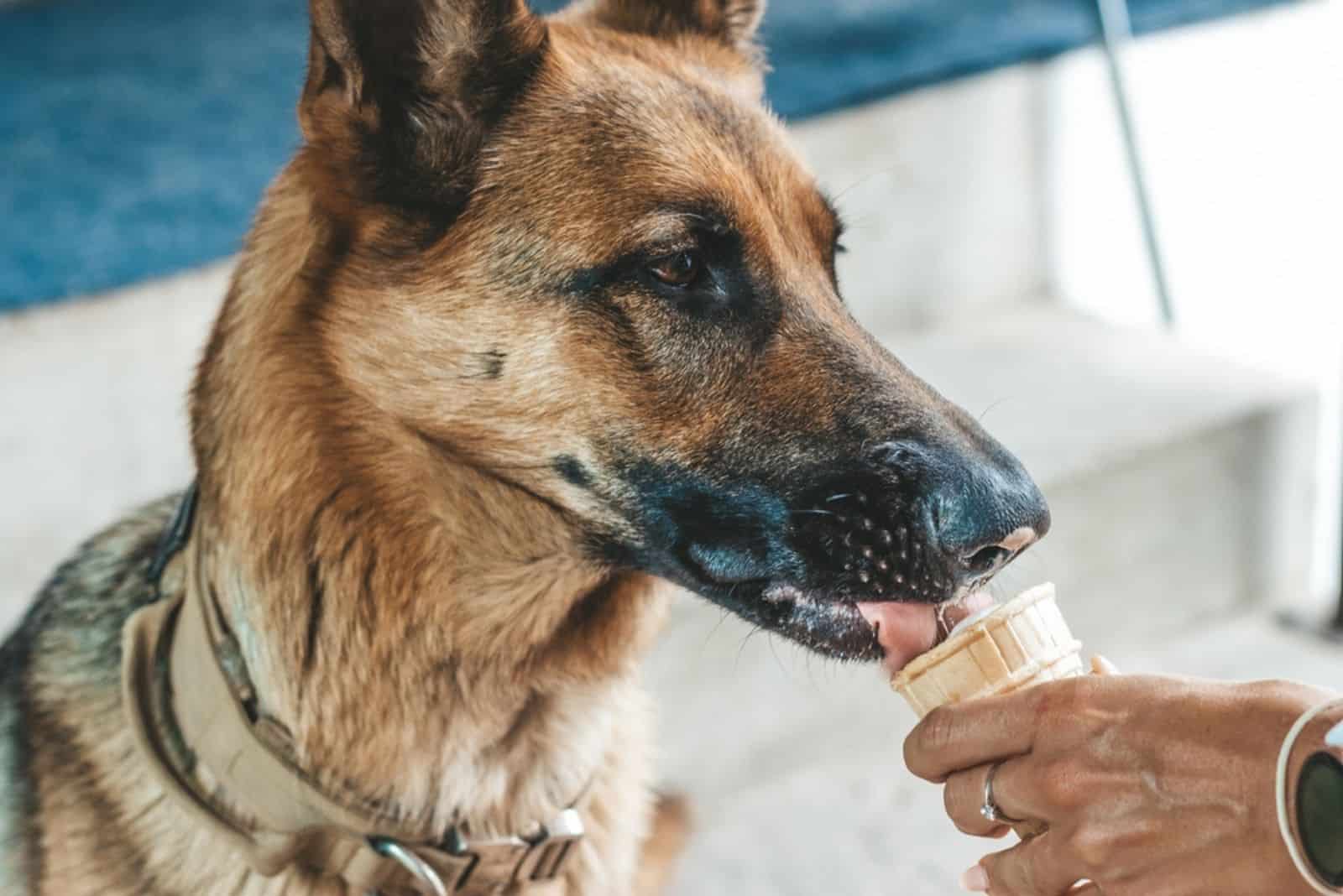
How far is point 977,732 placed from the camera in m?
1.07

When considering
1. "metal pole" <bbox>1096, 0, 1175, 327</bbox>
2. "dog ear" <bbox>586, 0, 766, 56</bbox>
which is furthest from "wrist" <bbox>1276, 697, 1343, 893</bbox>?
"metal pole" <bbox>1096, 0, 1175, 327</bbox>

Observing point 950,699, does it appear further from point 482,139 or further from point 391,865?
point 482,139

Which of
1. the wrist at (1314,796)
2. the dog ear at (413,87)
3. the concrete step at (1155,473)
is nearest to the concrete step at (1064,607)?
the concrete step at (1155,473)

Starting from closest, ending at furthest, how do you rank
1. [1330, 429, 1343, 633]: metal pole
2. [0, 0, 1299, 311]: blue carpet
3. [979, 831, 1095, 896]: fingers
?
1. [979, 831, 1095, 896]: fingers
2. [0, 0, 1299, 311]: blue carpet
3. [1330, 429, 1343, 633]: metal pole

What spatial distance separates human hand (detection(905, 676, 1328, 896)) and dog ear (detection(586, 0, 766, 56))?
93 cm

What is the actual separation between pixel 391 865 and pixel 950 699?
0.58m

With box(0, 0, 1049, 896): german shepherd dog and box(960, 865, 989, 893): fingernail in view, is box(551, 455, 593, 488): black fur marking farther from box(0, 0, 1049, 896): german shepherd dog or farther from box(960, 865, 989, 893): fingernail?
box(960, 865, 989, 893): fingernail

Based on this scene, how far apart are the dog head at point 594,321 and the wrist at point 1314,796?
372 mm

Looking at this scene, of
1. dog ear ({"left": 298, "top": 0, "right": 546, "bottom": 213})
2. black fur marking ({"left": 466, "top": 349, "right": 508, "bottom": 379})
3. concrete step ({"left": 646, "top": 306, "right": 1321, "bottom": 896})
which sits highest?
dog ear ({"left": 298, "top": 0, "right": 546, "bottom": 213})

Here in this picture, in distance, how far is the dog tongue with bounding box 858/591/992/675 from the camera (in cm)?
123

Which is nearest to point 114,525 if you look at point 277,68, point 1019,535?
point 1019,535

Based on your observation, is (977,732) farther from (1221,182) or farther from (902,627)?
(1221,182)

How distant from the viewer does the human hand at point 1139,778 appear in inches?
38.1

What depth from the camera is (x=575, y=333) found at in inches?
50.3
